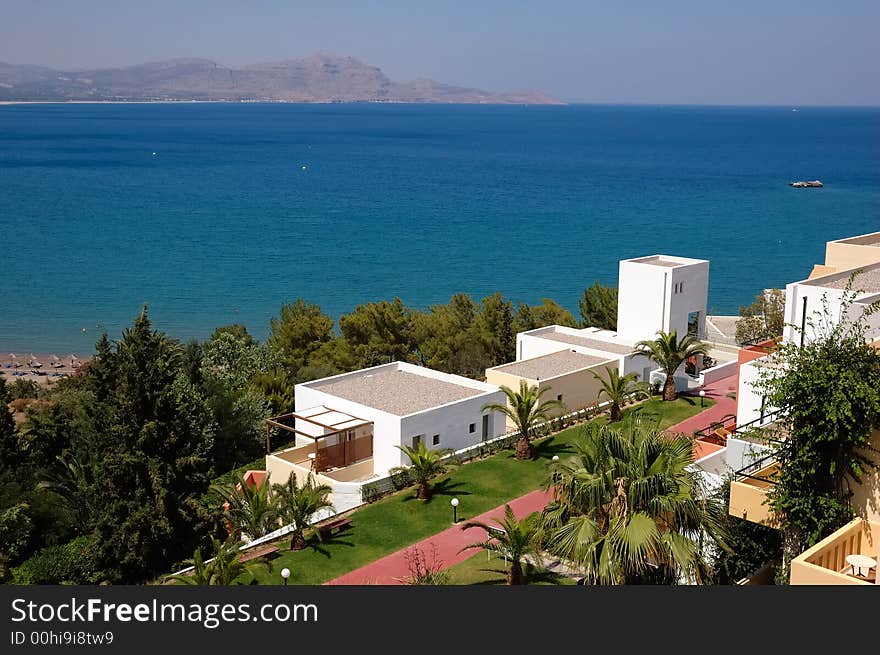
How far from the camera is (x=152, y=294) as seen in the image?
230 feet

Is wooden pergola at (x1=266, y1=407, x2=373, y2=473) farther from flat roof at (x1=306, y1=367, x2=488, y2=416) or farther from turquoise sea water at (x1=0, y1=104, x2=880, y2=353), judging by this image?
turquoise sea water at (x1=0, y1=104, x2=880, y2=353)

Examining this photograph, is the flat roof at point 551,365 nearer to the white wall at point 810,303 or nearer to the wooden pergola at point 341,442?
the wooden pergola at point 341,442

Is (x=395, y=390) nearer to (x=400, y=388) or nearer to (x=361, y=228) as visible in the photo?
(x=400, y=388)

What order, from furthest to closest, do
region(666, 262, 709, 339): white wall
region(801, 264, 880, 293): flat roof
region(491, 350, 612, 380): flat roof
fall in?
region(666, 262, 709, 339): white wall < region(491, 350, 612, 380): flat roof < region(801, 264, 880, 293): flat roof

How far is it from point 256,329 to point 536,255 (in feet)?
102

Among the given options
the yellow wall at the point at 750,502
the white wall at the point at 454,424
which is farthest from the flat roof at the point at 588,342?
the yellow wall at the point at 750,502

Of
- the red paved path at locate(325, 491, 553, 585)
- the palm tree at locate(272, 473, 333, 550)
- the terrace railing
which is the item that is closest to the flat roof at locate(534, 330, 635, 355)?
the red paved path at locate(325, 491, 553, 585)

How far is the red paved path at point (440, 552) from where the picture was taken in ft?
58.0

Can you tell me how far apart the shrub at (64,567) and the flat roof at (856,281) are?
1713cm

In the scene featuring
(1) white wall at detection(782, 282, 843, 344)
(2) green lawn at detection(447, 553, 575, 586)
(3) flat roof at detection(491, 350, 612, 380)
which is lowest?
(2) green lawn at detection(447, 553, 575, 586)

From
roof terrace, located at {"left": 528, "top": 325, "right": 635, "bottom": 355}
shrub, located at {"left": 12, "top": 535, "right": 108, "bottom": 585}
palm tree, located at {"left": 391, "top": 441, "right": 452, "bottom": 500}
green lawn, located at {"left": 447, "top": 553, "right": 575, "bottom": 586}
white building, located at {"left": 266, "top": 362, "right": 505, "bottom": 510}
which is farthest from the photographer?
roof terrace, located at {"left": 528, "top": 325, "right": 635, "bottom": 355}

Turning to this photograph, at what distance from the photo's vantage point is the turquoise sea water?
7069 centimetres

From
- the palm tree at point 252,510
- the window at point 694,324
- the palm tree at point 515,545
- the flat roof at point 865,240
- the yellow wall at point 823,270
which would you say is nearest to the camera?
the palm tree at point 515,545

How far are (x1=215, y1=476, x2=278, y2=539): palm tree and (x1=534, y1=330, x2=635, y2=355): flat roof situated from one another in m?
15.1
